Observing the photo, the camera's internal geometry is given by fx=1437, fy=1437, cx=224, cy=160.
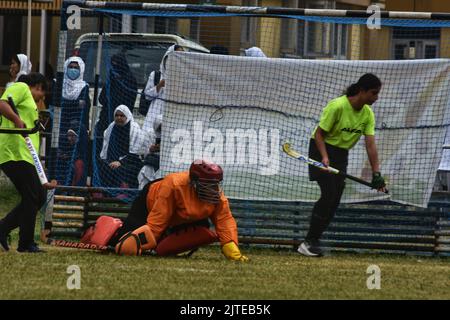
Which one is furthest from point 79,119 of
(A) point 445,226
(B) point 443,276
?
(B) point 443,276

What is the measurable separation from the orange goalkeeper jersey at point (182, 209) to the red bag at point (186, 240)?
0.35 ft

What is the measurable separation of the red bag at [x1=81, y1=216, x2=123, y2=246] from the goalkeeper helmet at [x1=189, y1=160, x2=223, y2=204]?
1.05 metres

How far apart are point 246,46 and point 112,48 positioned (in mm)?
1660

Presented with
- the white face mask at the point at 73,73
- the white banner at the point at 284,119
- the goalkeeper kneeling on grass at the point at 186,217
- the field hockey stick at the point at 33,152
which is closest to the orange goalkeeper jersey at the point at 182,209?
the goalkeeper kneeling on grass at the point at 186,217

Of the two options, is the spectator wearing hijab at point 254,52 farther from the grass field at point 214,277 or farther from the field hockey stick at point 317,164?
the grass field at point 214,277

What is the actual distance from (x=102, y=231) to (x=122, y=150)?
2507 millimetres

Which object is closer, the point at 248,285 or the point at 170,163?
the point at 248,285

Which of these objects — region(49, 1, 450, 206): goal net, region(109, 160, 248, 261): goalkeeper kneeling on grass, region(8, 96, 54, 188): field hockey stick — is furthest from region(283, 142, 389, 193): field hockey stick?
region(8, 96, 54, 188): field hockey stick

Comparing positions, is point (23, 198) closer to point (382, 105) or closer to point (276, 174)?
point (276, 174)

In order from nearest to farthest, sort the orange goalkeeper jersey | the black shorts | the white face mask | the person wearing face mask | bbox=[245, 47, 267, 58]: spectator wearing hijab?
the orange goalkeeper jersey
the black shorts
the person wearing face mask
the white face mask
bbox=[245, 47, 267, 58]: spectator wearing hijab

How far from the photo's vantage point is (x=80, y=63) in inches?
647

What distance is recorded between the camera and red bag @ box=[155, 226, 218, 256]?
42.8 feet

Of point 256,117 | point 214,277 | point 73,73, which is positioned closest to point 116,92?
point 73,73

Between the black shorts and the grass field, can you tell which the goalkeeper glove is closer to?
the black shorts
